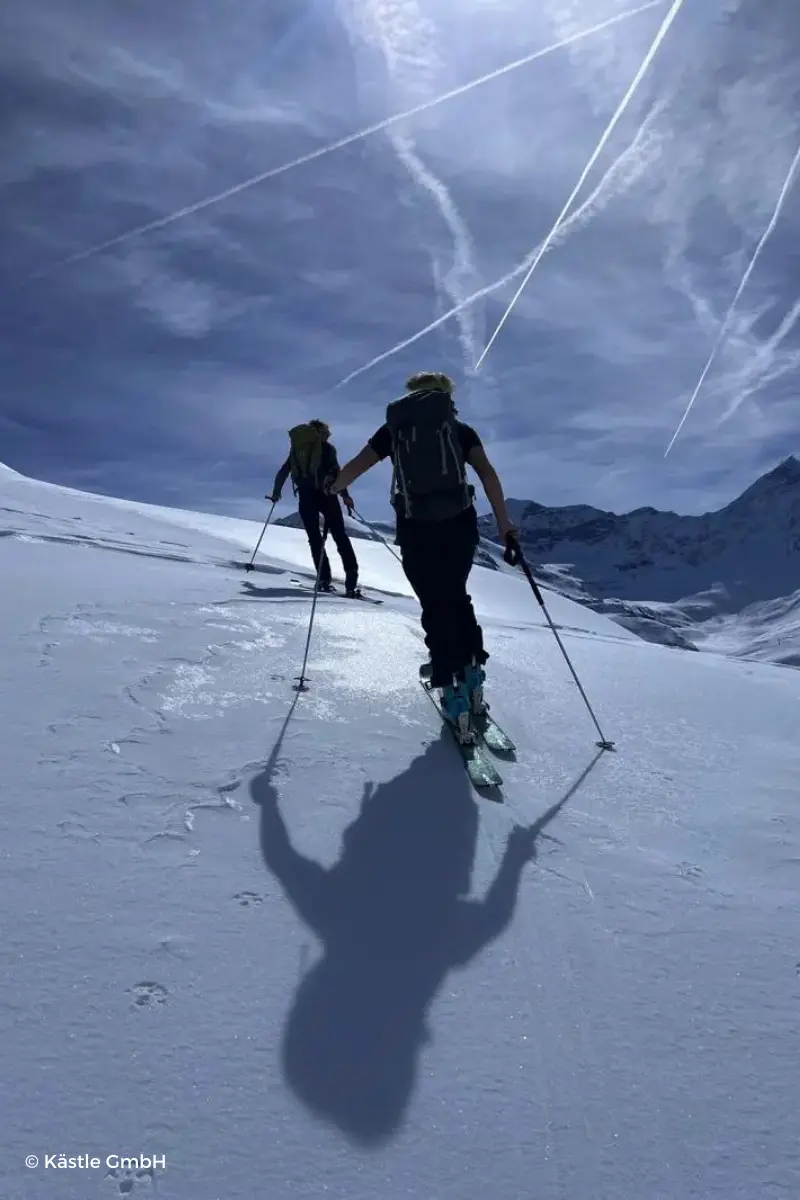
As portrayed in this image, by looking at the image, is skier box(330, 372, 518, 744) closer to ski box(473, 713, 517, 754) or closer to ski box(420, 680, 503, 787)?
ski box(473, 713, 517, 754)

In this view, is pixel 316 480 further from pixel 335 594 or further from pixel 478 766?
pixel 478 766

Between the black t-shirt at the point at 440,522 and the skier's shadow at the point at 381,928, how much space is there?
67.0 inches

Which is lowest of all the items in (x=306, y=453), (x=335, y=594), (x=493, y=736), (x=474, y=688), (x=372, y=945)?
(x=372, y=945)

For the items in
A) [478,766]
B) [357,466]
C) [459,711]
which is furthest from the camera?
[357,466]

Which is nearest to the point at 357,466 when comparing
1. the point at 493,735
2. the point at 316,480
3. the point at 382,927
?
the point at 493,735

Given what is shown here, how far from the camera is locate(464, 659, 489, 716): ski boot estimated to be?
15.9ft

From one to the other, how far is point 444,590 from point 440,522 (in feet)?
A: 1.46

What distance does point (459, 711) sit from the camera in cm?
444

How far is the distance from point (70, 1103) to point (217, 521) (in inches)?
745

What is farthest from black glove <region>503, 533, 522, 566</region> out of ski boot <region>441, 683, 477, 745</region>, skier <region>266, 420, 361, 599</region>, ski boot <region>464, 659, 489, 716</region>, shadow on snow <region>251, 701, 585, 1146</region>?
skier <region>266, 420, 361, 599</region>

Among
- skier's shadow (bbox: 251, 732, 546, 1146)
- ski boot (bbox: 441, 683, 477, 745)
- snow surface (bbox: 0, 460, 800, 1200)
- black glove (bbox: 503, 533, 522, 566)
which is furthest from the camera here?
black glove (bbox: 503, 533, 522, 566)

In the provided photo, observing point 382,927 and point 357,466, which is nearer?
point 382,927

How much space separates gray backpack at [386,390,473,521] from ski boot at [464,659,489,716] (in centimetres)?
98

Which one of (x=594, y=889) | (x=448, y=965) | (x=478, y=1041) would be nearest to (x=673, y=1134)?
(x=478, y=1041)
